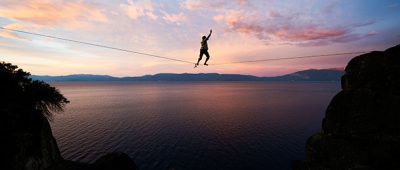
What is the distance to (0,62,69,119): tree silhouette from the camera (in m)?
19.3

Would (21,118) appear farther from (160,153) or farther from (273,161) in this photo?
(273,161)

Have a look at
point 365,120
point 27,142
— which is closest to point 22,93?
point 27,142

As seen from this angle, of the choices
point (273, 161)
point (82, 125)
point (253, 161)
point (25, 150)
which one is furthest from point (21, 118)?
point (82, 125)

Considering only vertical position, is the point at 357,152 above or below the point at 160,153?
above

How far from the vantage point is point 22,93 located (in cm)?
2100

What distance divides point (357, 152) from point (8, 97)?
33250mm

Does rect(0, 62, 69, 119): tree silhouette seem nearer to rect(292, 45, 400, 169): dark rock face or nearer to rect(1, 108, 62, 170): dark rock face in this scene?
rect(1, 108, 62, 170): dark rock face

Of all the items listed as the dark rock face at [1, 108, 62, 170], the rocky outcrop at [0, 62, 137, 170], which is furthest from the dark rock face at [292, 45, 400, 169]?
the dark rock face at [1, 108, 62, 170]

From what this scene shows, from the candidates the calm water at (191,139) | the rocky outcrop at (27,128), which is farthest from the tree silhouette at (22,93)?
the calm water at (191,139)

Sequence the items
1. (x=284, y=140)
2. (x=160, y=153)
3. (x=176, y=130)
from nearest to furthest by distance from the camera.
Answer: (x=160, y=153)
(x=284, y=140)
(x=176, y=130)

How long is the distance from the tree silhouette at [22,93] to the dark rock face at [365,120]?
29.7 m

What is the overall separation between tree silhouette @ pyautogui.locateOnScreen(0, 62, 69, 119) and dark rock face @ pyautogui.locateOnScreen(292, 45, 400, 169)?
1170 inches

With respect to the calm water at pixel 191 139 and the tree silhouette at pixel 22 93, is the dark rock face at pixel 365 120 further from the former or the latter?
the tree silhouette at pixel 22 93

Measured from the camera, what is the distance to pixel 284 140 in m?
42.7
